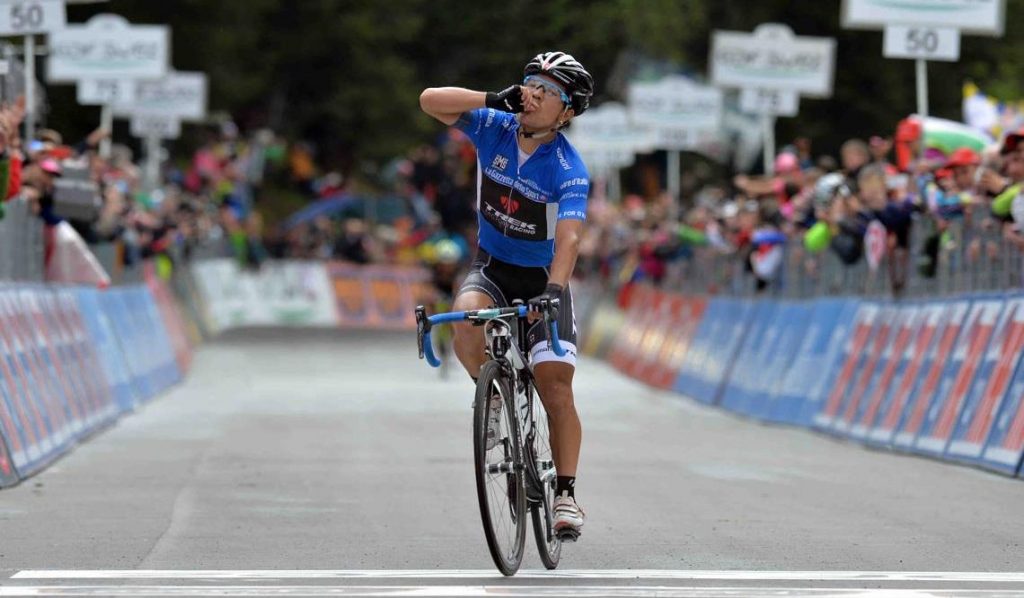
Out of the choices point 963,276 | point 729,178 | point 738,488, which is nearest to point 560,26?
point 729,178

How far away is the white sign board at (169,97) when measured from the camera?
1457 inches

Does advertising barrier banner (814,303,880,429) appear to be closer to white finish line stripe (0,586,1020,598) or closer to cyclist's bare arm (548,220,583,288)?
cyclist's bare arm (548,220,583,288)

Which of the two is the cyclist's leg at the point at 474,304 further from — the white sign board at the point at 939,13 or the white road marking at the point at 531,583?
the white sign board at the point at 939,13

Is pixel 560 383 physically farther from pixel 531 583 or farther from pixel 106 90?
pixel 106 90

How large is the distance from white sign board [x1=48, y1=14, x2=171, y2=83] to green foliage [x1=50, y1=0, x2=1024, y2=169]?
12.2 m

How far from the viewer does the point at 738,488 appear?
1472 centimetres

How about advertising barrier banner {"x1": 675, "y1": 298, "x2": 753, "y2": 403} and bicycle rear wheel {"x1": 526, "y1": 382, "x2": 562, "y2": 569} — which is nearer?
bicycle rear wheel {"x1": 526, "y1": 382, "x2": 562, "y2": 569}

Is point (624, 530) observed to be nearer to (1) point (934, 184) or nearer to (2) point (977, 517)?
(2) point (977, 517)

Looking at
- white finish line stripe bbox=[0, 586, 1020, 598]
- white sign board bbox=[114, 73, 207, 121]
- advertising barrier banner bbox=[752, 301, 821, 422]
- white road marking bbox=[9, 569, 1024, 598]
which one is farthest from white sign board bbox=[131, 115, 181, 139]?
white finish line stripe bbox=[0, 586, 1020, 598]

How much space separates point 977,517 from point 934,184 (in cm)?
706

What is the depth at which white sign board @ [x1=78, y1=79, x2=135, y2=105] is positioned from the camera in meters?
31.2

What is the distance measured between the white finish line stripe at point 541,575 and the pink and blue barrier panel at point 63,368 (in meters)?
4.55

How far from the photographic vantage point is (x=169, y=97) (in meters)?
37.8

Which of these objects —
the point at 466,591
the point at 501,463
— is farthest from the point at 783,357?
the point at 466,591
